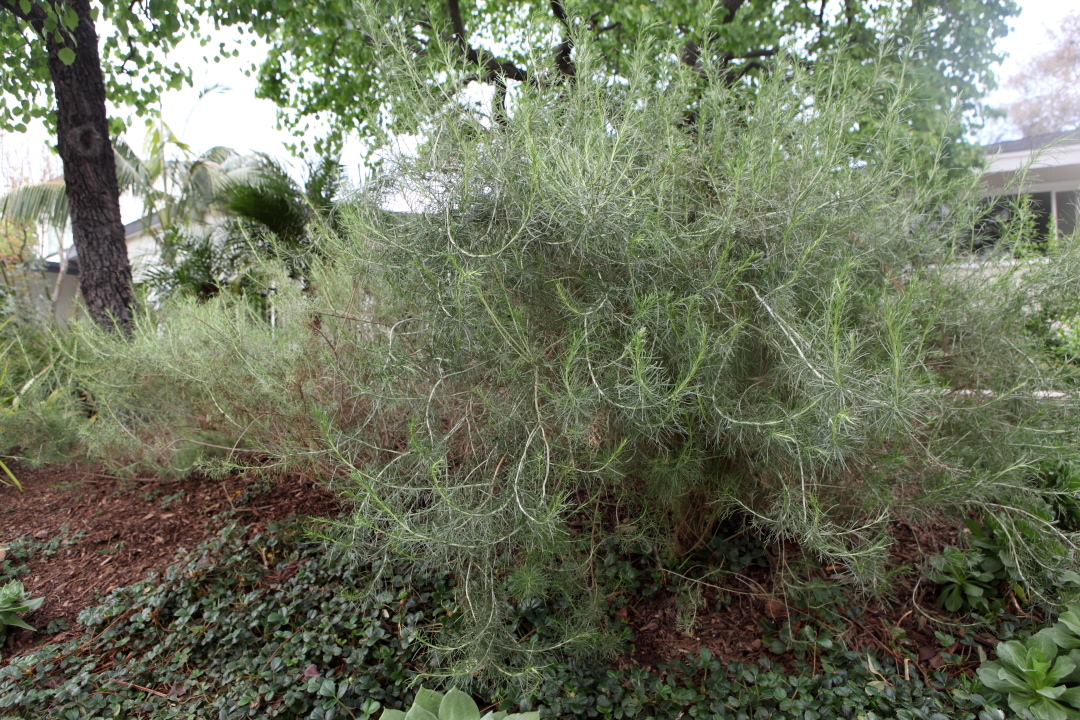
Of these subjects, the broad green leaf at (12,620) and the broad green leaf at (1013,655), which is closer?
the broad green leaf at (1013,655)

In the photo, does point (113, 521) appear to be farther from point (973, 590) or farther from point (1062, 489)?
point (1062, 489)

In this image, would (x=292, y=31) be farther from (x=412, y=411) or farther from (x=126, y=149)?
(x=126, y=149)

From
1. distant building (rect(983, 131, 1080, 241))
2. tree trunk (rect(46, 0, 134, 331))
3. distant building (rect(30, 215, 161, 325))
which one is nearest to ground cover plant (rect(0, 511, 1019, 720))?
distant building (rect(983, 131, 1080, 241))

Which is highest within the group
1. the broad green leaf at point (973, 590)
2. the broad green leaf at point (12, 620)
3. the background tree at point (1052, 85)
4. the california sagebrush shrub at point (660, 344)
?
the background tree at point (1052, 85)

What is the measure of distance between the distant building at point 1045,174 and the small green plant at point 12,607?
496 centimetres

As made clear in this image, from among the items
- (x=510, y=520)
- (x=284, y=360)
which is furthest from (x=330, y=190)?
(x=510, y=520)

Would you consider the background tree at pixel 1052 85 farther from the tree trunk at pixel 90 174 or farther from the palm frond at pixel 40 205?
the palm frond at pixel 40 205

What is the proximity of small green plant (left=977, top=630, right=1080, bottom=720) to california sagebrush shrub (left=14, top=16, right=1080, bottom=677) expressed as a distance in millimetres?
414

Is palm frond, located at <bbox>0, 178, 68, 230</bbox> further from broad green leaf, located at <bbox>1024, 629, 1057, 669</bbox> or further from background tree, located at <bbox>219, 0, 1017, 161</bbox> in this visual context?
broad green leaf, located at <bbox>1024, 629, 1057, 669</bbox>

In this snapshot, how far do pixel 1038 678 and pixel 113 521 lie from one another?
4735 millimetres

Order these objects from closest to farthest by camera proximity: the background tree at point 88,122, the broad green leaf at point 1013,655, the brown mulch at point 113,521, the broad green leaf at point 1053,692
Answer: the broad green leaf at point 1053,692
the broad green leaf at point 1013,655
the brown mulch at point 113,521
the background tree at point 88,122

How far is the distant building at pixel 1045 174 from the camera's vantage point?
2877 millimetres

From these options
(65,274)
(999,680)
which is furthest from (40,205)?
(999,680)

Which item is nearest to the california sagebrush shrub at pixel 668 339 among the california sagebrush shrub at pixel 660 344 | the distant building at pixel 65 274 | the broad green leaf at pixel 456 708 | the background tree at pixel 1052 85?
the california sagebrush shrub at pixel 660 344
